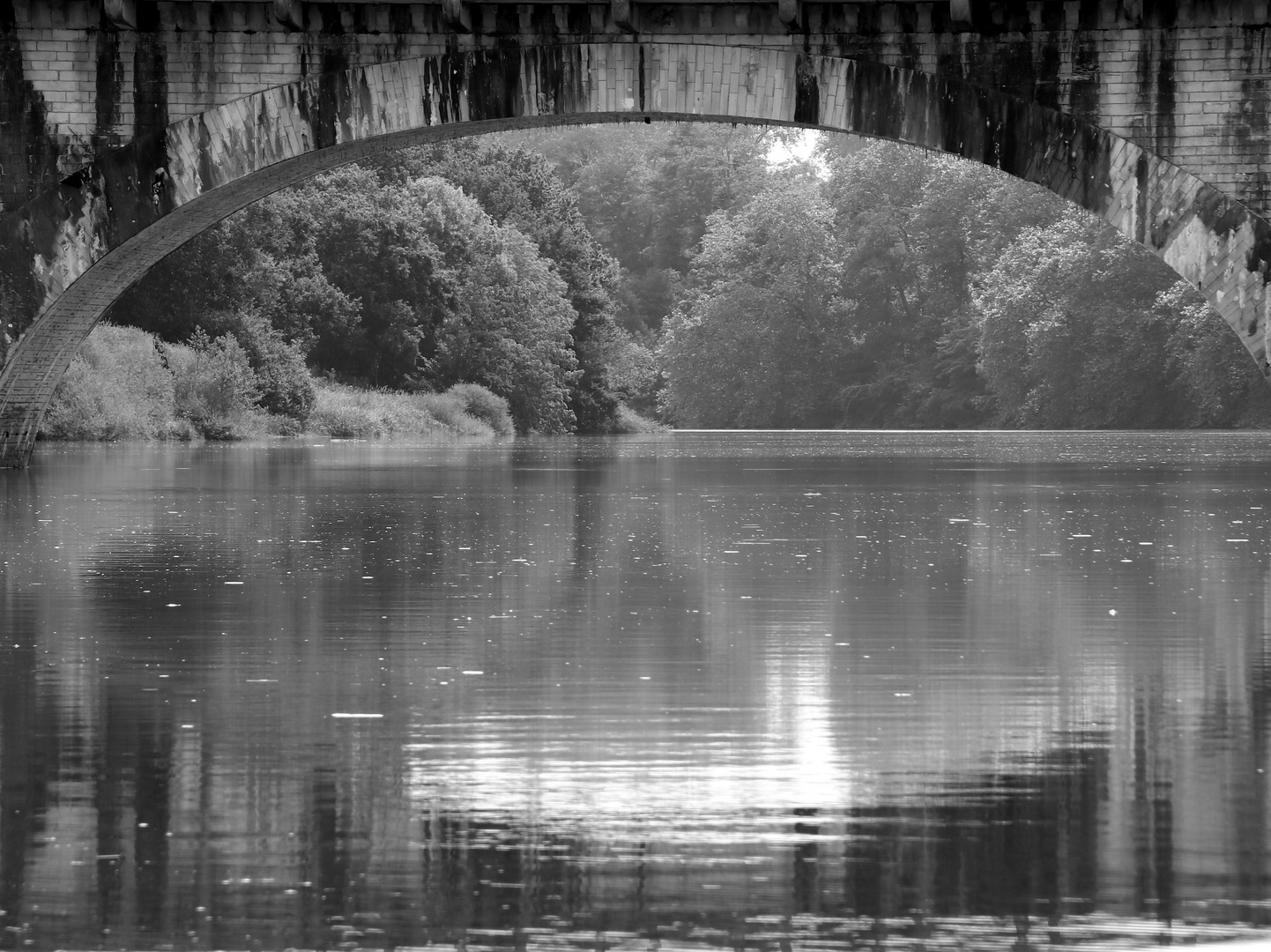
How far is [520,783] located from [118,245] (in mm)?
22248

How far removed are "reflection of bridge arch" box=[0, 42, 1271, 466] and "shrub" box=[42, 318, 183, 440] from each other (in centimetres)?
1694

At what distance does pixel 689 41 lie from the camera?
2753cm

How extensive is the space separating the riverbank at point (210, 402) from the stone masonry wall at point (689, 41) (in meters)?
19.2

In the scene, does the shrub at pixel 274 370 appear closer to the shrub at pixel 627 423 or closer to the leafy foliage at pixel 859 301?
the shrub at pixel 627 423

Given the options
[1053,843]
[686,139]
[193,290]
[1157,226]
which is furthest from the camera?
[686,139]

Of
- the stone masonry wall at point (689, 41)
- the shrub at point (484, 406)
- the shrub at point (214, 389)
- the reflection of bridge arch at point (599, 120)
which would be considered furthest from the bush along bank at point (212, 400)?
the stone masonry wall at point (689, 41)

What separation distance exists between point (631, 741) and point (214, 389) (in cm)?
4677

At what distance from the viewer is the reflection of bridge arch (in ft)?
86.6

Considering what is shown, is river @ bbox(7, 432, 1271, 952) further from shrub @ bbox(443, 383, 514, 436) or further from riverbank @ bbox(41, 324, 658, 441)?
shrub @ bbox(443, 383, 514, 436)

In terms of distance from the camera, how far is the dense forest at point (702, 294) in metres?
66.8

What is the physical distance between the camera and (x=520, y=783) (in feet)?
23.5

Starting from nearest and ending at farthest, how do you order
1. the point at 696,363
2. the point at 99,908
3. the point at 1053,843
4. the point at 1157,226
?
the point at 99,908 → the point at 1053,843 → the point at 1157,226 → the point at 696,363

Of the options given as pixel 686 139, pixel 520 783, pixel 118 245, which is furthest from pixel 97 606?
pixel 686 139

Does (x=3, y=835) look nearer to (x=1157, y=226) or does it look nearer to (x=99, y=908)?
(x=99, y=908)
